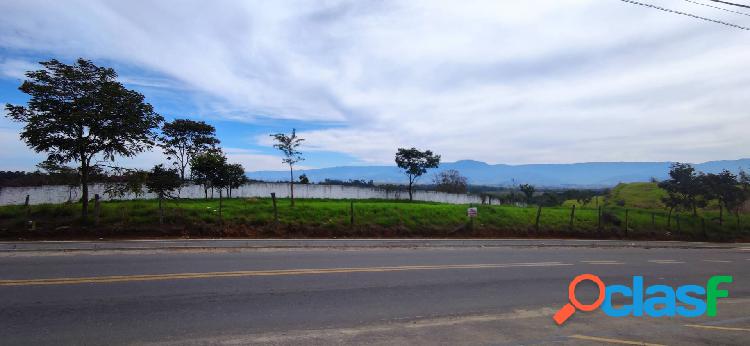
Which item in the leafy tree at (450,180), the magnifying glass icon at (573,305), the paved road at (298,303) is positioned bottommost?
the magnifying glass icon at (573,305)

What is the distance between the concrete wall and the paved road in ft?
51.4

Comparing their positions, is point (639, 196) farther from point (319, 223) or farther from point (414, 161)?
point (319, 223)

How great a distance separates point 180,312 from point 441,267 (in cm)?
689

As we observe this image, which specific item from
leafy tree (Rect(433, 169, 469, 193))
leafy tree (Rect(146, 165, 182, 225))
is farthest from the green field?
leafy tree (Rect(433, 169, 469, 193))

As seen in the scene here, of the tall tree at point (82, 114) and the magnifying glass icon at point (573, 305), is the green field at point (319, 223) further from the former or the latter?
the magnifying glass icon at point (573, 305)

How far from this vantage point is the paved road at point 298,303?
5805mm

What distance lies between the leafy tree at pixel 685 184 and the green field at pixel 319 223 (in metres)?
5.17

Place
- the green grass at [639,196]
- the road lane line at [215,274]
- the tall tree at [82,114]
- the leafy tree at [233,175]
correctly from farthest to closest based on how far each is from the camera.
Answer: the green grass at [639,196]
the leafy tree at [233,175]
the tall tree at [82,114]
the road lane line at [215,274]

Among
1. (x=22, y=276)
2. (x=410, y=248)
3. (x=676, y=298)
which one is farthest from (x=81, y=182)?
(x=676, y=298)

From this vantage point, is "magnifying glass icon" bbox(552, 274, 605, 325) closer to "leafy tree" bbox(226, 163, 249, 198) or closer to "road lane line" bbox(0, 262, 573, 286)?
"road lane line" bbox(0, 262, 573, 286)

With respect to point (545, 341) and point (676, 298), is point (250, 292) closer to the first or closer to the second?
point (545, 341)

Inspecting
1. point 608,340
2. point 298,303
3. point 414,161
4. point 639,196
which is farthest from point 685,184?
point 298,303

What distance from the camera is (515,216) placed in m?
29.0

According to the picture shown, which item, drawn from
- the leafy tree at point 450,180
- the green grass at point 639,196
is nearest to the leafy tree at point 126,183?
the leafy tree at point 450,180
